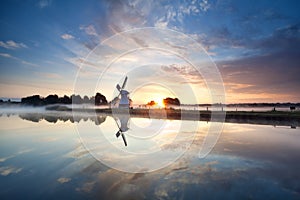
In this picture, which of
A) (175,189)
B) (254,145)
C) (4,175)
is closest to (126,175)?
(175,189)

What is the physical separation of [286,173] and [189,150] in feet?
Answer: 15.8

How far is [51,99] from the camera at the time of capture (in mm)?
111562

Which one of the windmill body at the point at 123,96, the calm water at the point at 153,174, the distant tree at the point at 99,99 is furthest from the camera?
the distant tree at the point at 99,99

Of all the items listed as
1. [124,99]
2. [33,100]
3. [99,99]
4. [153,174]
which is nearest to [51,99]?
[33,100]

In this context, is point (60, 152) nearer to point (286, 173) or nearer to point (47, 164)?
point (47, 164)

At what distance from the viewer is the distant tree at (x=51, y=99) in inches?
4380

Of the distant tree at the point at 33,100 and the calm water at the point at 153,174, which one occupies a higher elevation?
the distant tree at the point at 33,100

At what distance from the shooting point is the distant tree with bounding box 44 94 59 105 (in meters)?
111

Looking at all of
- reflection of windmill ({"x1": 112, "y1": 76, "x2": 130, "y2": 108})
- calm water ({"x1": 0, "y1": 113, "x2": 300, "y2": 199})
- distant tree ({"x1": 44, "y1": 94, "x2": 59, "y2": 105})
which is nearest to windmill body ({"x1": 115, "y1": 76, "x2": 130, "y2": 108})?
reflection of windmill ({"x1": 112, "y1": 76, "x2": 130, "y2": 108})

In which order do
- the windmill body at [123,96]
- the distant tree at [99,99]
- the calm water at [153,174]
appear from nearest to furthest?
the calm water at [153,174]
the windmill body at [123,96]
the distant tree at [99,99]

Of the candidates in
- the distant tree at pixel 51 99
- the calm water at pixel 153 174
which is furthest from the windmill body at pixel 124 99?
the distant tree at pixel 51 99

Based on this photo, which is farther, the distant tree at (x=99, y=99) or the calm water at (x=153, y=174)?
the distant tree at (x=99, y=99)

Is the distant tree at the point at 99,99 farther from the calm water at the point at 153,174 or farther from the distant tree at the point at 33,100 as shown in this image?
the calm water at the point at 153,174

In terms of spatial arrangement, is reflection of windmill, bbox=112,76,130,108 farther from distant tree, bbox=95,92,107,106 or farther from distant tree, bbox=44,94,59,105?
distant tree, bbox=44,94,59,105
